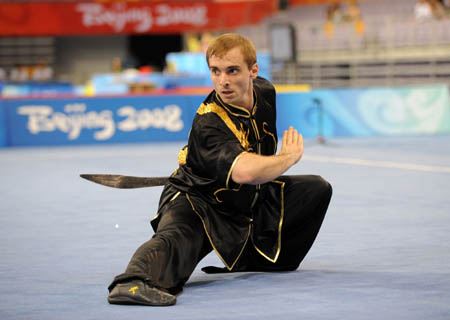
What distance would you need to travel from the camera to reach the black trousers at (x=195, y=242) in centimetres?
455

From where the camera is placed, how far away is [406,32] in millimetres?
24359

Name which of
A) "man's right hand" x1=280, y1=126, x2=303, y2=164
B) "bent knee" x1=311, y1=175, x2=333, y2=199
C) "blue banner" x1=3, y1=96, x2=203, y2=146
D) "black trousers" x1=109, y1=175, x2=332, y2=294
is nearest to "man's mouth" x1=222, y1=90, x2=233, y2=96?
"man's right hand" x1=280, y1=126, x2=303, y2=164

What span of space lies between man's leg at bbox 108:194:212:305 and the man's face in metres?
0.71

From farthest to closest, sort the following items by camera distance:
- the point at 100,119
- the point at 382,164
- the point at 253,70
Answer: the point at 100,119 < the point at 382,164 < the point at 253,70

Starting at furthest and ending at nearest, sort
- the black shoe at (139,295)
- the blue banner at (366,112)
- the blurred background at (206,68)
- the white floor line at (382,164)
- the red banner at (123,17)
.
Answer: the red banner at (123,17)
the blurred background at (206,68)
the blue banner at (366,112)
the white floor line at (382,164)
the black shoe at (139,295)

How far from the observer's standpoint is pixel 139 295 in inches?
171

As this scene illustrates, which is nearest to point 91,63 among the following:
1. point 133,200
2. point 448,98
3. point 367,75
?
point 367,75

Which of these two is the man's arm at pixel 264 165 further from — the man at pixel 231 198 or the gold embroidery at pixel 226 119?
the gold embroidery at pixel 226 119

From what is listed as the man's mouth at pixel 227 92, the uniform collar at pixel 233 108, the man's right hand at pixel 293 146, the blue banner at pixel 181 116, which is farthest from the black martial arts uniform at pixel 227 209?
the blue banner at pixel 181 116

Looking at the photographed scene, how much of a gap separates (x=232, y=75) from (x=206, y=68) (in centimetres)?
2703

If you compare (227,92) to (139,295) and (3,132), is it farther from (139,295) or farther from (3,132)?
(3,132)

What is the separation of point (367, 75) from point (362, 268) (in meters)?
20.9

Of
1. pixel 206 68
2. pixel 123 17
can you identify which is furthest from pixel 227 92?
pixel 123 17

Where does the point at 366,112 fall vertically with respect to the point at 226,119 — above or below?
below
